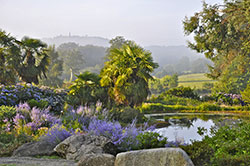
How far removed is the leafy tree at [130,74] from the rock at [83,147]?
3944 mm

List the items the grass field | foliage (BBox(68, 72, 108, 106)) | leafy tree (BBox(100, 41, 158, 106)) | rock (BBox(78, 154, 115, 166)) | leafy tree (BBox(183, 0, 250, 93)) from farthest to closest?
the grass field < leafy tree (BBox(183, 0, 250, 93)) < foliage (BBox(68, 72, 108, 106)) < leafy tree (BBox(100, 41, 158, 106)) < rock (BBox(78, 154, 115, 166))

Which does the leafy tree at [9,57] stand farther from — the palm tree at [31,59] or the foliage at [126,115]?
the foliage at [126,115]

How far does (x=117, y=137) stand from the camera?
4.39 meters

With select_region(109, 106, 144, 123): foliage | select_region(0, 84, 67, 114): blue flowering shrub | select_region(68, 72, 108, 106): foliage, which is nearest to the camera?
select_region(109, 106, 144, 123): foliage

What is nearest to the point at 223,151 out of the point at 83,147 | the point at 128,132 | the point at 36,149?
the point at 128,132

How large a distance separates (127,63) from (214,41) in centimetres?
693

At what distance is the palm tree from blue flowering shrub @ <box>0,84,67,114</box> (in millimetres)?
4749

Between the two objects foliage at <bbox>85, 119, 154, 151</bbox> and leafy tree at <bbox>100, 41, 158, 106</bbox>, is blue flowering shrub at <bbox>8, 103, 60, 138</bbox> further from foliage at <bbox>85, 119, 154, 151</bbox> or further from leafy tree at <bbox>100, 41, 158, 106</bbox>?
leafy tree at <bbox>100, 41, 158, 106</bbox>

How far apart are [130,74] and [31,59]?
28.8 feet

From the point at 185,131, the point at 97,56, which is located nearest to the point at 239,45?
the point at 185,131

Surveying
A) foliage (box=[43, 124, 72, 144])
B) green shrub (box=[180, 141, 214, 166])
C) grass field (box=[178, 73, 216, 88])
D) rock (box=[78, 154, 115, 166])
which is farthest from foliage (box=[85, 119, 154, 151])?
grass field (box=[178, 73, 216, 88])

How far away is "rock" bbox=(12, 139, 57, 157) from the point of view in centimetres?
428

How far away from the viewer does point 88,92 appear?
383 inches

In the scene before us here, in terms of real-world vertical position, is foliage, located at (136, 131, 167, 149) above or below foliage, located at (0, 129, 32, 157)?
above
